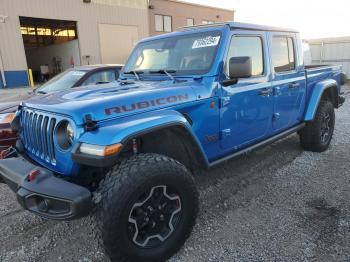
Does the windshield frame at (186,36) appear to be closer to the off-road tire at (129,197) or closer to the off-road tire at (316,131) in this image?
the off-road tire at (129,197)

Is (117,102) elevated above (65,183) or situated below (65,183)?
above

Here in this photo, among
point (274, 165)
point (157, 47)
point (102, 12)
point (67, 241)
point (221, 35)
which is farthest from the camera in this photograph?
point (102, 12)

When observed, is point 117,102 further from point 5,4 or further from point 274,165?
point 5,4

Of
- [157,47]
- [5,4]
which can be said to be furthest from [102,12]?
[157,47]

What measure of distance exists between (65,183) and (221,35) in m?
2.14

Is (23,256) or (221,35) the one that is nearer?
(23,256)

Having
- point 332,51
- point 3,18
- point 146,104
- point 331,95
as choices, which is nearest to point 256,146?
point 146,104

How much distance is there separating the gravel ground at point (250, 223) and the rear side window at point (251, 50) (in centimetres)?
144

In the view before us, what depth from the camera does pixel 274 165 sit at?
14.5 ft

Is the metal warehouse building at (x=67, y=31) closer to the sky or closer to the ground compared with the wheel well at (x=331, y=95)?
closer to the sky

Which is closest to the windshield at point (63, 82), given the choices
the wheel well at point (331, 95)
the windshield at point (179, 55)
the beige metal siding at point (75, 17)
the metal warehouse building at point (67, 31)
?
the windshield at point (179, 55)

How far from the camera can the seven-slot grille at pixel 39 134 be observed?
7.96 ft

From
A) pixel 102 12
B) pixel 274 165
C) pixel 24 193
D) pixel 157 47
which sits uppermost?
pixel 102 12

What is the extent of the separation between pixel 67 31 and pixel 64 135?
2356 centimetres
